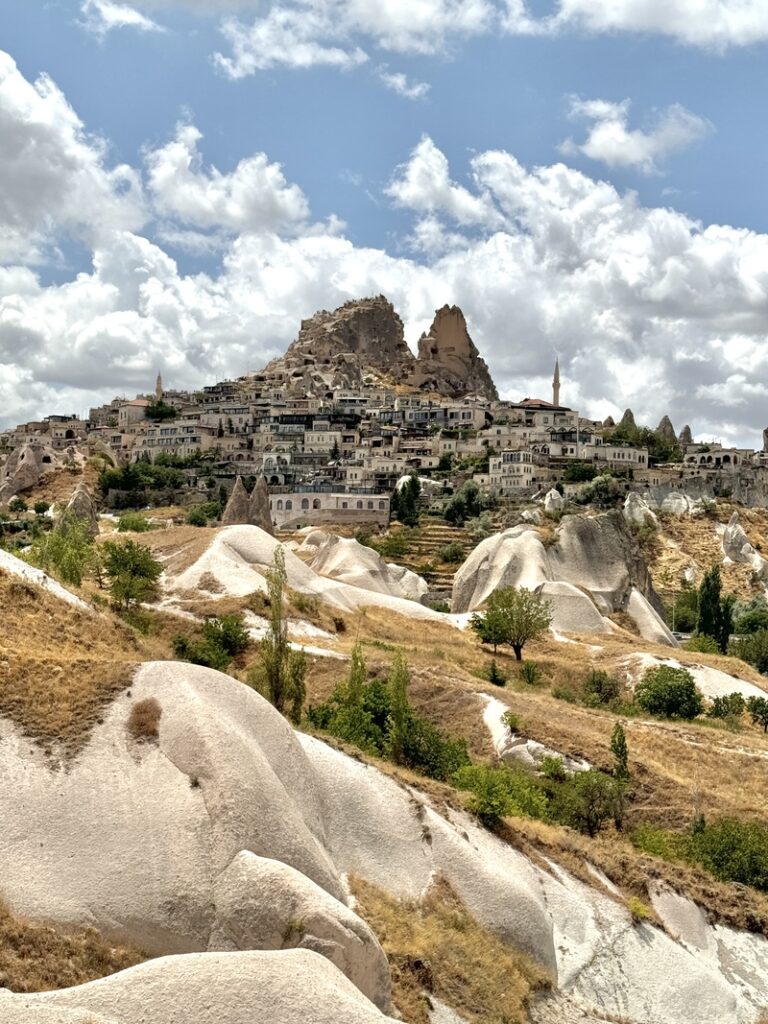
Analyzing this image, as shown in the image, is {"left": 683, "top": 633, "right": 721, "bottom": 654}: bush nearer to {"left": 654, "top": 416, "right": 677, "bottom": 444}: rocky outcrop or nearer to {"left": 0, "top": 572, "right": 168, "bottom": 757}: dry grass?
{"left": 0, "top": 572, "right": 168, "bottom": 757}: dry grass

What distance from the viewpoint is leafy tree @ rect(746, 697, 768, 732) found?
1879 inches

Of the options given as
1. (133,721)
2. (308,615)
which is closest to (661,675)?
(308,615)

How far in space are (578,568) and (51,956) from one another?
57440 mm

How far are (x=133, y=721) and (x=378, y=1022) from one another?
318 inches

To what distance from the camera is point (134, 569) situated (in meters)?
49.6

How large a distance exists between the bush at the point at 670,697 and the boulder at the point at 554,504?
4898cm

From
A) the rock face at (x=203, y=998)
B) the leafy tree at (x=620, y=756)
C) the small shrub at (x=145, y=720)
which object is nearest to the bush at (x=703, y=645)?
the leafy tree at (x=620, y=756)

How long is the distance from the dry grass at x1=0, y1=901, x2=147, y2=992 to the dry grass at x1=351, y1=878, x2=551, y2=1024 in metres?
4.51

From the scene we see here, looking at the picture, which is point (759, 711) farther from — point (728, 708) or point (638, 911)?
point (638, 911)

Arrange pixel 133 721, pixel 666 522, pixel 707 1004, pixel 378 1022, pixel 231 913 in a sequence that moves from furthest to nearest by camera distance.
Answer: pixel 666 522 < pixel 707 1004 < pixel 133 721 < pixel 231 913 < pixel 378 1022

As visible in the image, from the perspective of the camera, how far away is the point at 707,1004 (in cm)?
2359

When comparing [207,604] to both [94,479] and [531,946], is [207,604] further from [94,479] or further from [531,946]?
[94,479]

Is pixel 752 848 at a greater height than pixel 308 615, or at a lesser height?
lesser

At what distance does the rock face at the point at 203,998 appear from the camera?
41.7 feet
